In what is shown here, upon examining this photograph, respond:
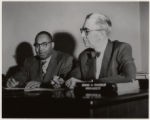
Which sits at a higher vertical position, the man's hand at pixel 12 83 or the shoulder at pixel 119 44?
the shoulder at pixel 119 44

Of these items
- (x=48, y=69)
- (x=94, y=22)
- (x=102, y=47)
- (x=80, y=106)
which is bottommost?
(x=80, y=106)

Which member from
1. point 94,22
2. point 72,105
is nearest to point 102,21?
point 94,22

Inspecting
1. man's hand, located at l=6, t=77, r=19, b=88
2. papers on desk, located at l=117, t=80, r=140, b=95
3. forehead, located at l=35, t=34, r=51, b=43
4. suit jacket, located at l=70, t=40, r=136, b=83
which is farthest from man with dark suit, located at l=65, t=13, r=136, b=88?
man's hand, located at l=6, t=77, r=19, b=88

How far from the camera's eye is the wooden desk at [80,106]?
3.15 ft

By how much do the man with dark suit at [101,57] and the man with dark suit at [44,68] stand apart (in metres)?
0.08

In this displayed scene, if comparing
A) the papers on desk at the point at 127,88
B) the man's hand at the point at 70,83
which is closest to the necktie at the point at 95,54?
the man's hand at the point at 70,83

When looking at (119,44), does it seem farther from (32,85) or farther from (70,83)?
(32,85)

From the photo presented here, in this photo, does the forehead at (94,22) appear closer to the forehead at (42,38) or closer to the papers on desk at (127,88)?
the forehead at (42,38)

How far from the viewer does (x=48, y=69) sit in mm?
1544

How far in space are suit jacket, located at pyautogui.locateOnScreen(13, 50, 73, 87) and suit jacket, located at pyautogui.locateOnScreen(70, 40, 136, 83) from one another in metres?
0.07

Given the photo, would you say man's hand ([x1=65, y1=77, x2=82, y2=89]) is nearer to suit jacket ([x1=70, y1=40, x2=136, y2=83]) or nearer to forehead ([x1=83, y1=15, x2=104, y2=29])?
suit jacket ([x1=70, y1=40, x2=136, y2=83])

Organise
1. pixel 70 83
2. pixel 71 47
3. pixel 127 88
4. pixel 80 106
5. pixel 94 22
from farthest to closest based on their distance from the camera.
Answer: pixel 71 47 < pixel 94 22 < pixel 70 83 < pixel 127 88 < pixel 80 106

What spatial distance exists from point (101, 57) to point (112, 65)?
0.28ft

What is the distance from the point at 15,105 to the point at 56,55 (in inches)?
22.6
